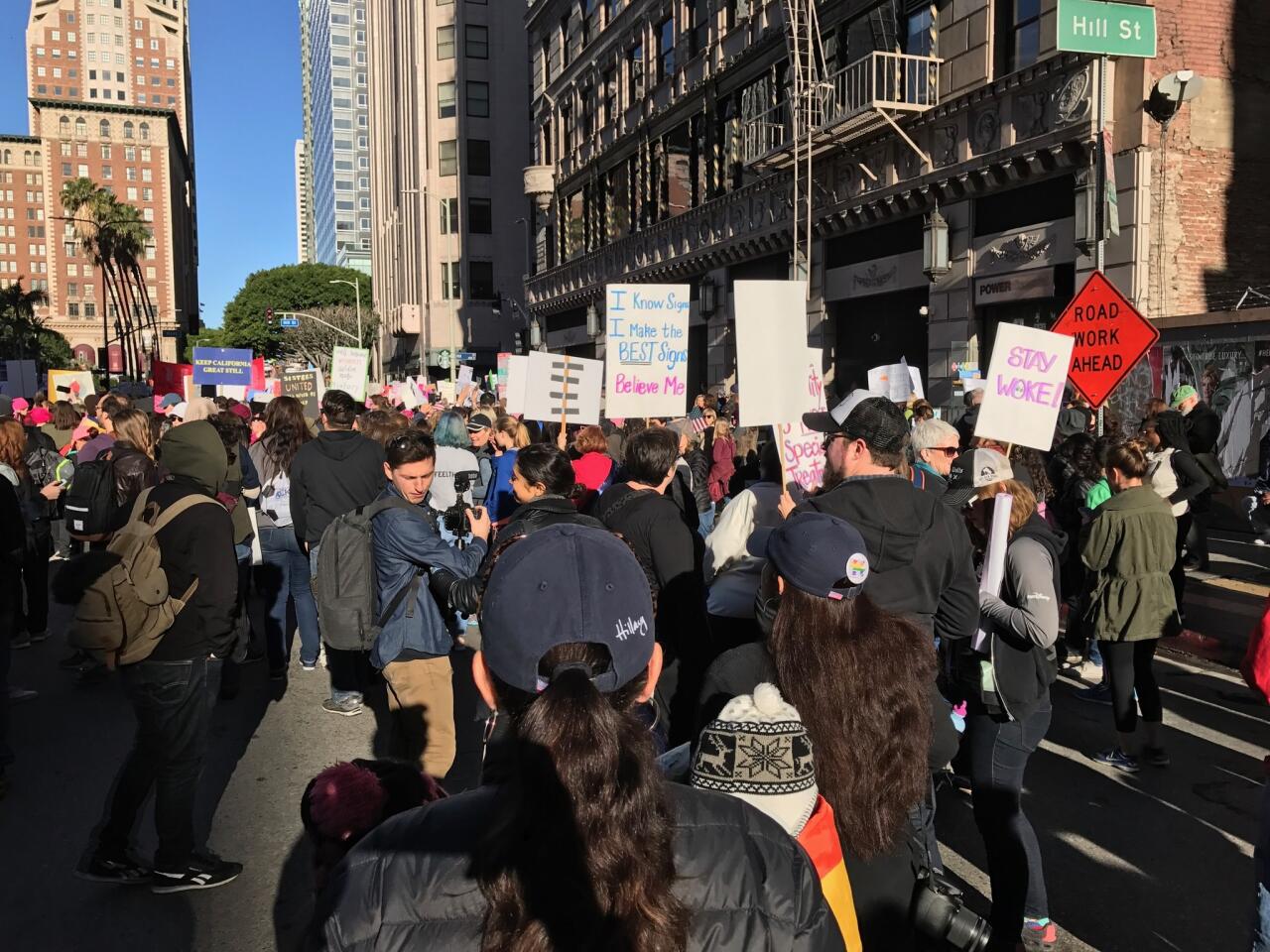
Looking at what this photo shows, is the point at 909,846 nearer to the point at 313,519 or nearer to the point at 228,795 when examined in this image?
the point at 228,795

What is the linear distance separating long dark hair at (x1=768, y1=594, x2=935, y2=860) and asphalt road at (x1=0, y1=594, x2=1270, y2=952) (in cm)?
208

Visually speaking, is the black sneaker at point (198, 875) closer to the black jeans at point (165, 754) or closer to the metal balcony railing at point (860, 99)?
the black jeans at point (165, 754)

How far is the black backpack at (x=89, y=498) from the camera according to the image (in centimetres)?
688

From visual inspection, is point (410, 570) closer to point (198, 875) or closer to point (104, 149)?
point (198, 875)

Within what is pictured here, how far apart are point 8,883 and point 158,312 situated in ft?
503

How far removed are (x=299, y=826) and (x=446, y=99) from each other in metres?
61.8

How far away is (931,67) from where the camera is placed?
60.4 feet

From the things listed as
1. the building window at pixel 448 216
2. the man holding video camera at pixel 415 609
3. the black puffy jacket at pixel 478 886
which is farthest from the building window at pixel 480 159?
the black puffy jacket at pixel 478 886

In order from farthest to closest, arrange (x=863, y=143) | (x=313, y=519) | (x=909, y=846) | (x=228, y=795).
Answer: (x=863, y=143) → (x=313, y=519) → (x=228, y=795) → (x=909, y=846)

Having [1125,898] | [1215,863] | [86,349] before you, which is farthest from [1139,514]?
[86,349]

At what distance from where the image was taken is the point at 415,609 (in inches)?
182

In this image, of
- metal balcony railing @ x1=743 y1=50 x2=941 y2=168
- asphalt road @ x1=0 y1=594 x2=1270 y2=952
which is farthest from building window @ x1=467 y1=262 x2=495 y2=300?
asphalt road @ x1=0 y1=594 x2=1270 y2=952

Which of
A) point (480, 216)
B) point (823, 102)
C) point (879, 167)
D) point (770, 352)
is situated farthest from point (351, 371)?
point (480, 216)

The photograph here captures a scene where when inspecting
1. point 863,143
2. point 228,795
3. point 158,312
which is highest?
point 158,312
